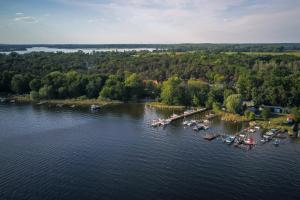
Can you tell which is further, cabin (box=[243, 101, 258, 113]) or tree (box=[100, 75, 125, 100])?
tree (box=[100, 75, 125, 100])

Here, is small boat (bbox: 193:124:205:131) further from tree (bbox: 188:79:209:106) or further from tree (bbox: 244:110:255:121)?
tree (bbox: 188:79:209:106)

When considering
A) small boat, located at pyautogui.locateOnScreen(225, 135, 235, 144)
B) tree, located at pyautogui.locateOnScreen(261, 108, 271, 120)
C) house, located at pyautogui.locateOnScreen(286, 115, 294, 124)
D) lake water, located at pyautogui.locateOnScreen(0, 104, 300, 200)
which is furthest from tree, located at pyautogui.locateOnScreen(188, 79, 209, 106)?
small boat, located at pyautogui.locateOnScreen(225, 135, 235, 144)

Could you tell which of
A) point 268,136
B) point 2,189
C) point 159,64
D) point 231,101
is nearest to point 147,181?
point 2,189

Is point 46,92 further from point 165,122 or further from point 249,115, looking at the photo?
point 249,115

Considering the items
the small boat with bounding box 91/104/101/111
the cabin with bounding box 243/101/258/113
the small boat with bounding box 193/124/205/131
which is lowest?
Answer: the small boat with bounding box 193/124/205/131

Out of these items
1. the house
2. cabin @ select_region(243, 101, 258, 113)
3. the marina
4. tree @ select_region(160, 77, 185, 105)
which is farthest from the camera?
tree @ select_region(160, 77, 185, 105)

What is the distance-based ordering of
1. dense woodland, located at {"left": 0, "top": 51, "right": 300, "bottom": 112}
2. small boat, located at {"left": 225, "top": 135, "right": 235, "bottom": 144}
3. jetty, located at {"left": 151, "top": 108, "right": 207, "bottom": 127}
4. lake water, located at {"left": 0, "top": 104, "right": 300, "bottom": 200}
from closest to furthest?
lake water, located at {"left": 0, "top": 104, "right": 300, "bottom": 200} → small boat, located at {"left": 225, "top": 135, "right": 235, "bottom": 144} → jetty, located at {"left": 151, "top": 108, "right": 207, "bottom": 127} → dense woodland, located at {"left": 0, "top": 51, "right": 300, "bottom": 112}

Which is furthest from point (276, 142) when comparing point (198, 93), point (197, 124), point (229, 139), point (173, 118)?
point (198, 93)

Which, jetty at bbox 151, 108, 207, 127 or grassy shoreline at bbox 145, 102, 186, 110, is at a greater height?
grassy shoreline at bbox 145, 102, 186, 110
